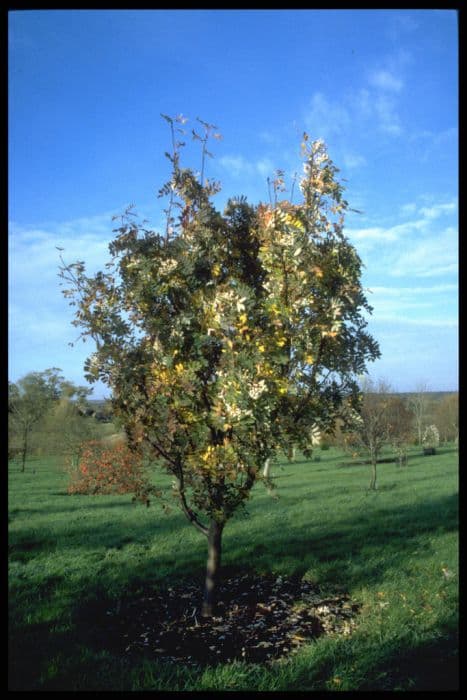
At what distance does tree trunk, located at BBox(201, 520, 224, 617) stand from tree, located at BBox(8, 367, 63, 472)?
118 feet

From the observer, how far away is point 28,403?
41.6m

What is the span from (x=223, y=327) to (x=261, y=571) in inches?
226

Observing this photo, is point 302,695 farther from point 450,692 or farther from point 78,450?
point 78,450

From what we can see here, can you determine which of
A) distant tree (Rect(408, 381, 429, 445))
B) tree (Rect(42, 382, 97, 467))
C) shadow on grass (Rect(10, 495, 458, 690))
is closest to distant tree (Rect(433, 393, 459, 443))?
distant tree (Rect(408, 381, 429, 445))

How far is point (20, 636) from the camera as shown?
6.85 m

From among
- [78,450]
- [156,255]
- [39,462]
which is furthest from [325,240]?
[39,462]

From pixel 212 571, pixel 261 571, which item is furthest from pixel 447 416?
pixel 212 571

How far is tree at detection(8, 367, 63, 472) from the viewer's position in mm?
40625

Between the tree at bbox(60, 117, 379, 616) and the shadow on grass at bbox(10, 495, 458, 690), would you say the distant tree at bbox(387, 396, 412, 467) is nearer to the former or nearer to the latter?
the shadow on grass at bbox(10, 495, 458, 690)

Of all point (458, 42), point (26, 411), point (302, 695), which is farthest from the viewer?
point (26, 411)

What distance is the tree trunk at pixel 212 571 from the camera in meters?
7.53

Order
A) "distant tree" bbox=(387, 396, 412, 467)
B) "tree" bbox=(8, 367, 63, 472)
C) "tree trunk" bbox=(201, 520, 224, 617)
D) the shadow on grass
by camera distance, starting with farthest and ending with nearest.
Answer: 1. "tree" bbox=(8, 367, 63, 472)
2. "distant tree" bbox=(387, 396, 412, 467)
3. "tree trunk" bbox=(201, 520, 224, 617)
4. the shadow on grass

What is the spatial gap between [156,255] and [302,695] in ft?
Result: 18.7

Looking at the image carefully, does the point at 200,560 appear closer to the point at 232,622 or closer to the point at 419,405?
the point at 232,622
